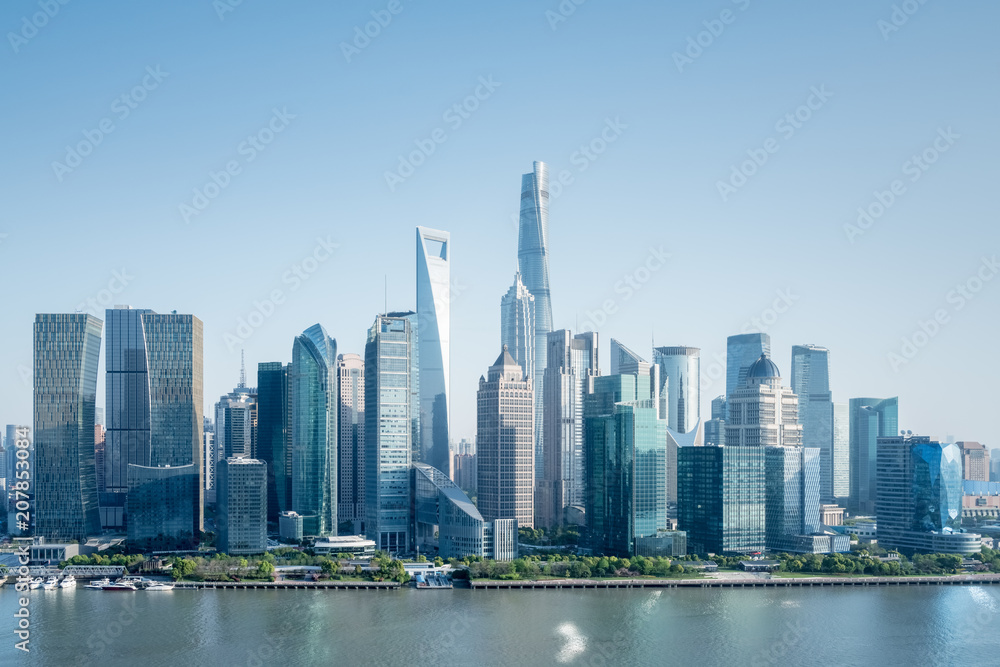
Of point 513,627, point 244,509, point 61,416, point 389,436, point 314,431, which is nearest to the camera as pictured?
point 513,627

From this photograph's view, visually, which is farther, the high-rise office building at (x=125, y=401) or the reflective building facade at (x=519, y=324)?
the reflective building facade at (x=519, y=324)

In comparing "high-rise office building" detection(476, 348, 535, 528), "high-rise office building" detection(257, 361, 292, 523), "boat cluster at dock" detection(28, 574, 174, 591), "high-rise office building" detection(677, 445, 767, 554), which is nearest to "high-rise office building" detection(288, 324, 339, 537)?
"high-rise office building" detection(257, 361, 292, 523)

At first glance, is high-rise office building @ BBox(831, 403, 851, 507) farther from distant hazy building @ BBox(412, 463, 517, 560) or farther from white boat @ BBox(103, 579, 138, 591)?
white boat @ BBox(103, 579, 138, 591)

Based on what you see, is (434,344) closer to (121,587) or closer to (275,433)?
(275,433)

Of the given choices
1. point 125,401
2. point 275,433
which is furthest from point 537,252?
point 125,401

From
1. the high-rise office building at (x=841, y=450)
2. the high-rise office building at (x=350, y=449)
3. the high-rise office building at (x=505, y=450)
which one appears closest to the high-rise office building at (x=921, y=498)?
the high-rise office building at (x=505, y=450)

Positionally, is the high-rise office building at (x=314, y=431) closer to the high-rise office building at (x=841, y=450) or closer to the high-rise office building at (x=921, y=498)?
the high-rise office building at (x=921, y=498)

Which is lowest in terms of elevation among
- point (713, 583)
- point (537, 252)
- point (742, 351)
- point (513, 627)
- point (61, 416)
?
point (713, 583)
